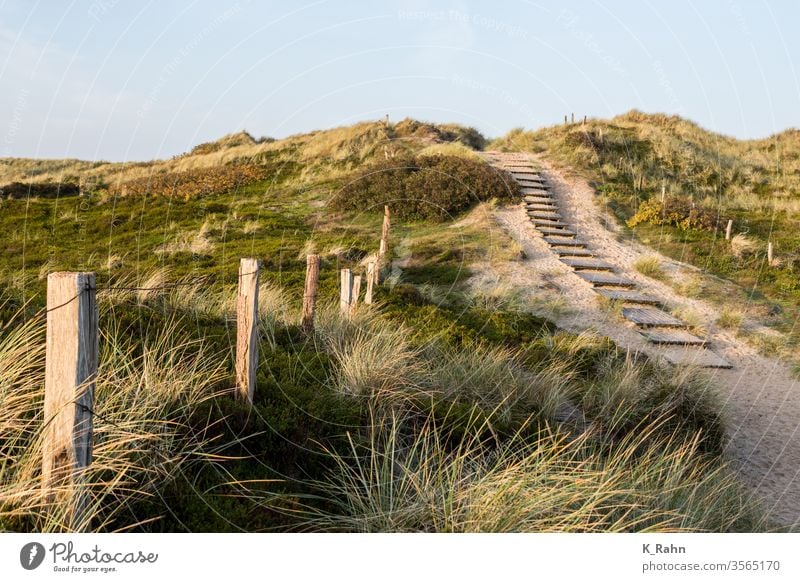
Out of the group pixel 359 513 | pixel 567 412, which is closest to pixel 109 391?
pixel 359 513

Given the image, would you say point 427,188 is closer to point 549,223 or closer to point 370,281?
point 549,223

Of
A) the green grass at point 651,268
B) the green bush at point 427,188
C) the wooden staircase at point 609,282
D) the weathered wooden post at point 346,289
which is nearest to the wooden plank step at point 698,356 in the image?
the wooden staircase at point 609,282

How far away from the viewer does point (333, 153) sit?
87.1 ft

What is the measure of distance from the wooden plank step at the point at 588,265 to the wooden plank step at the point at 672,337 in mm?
3187

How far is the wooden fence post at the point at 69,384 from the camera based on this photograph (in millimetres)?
3143

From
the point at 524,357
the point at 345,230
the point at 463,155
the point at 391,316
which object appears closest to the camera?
the point at 524,357

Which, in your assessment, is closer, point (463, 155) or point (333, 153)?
point (463, 155)

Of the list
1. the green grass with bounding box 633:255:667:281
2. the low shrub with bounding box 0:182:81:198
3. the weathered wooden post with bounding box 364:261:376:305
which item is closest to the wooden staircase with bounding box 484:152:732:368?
the green grass with bounding box 633:255:667:281

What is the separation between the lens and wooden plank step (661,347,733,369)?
10344 mm

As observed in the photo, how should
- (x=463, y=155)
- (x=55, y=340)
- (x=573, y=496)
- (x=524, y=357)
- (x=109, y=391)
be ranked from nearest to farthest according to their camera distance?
(x=55, y=340) < (x=573, y=496) < (x=109, y=391) < (x=524, y=357) < (x=463, y=155)

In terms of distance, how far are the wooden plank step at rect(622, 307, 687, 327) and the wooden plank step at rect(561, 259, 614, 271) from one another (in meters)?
2.18

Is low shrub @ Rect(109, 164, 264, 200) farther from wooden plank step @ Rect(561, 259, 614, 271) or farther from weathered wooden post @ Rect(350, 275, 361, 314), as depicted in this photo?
weathered wooden post @ Rect(350, 275, 361, 314)
